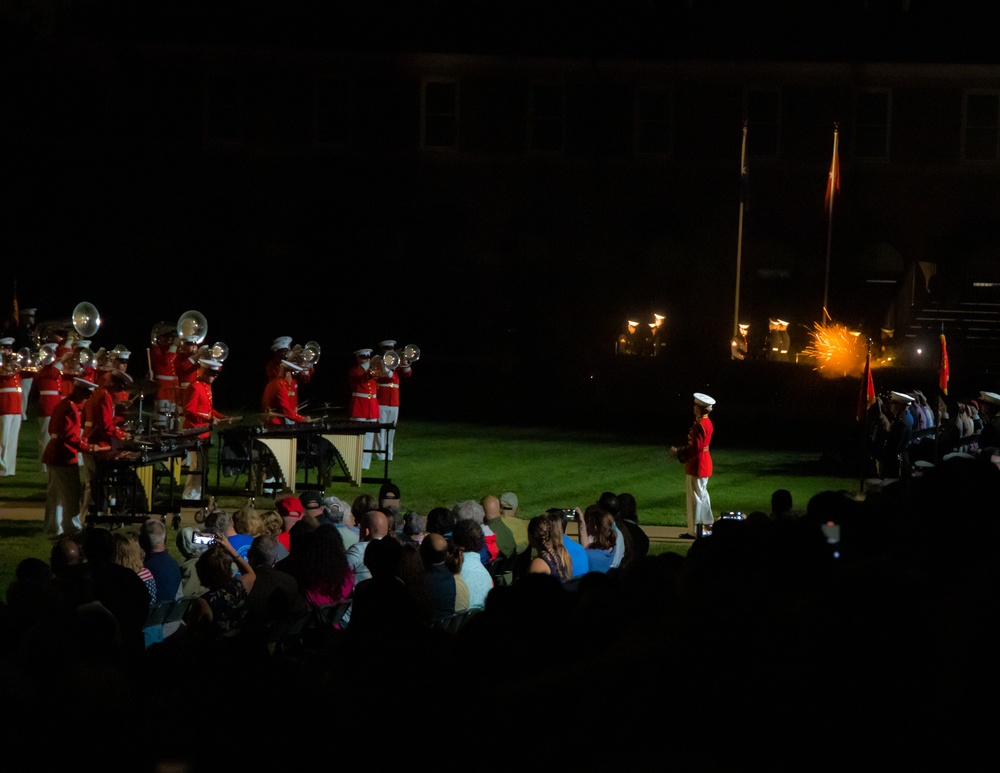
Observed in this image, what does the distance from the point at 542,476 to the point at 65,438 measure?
28.2 ft

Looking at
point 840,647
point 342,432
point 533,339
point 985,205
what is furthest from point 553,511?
point 985,205

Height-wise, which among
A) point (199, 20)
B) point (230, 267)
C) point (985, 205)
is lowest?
point (230, 267)

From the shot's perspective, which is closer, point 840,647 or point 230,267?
point 840,647

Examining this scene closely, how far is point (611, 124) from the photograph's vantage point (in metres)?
39.4

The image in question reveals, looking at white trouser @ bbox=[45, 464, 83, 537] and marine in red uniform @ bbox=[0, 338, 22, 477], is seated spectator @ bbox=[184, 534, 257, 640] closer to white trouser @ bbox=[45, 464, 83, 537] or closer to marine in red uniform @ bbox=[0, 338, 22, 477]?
white trouser @ bbox=[45, 464, 83, 537]

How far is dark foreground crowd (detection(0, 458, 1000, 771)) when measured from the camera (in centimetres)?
381

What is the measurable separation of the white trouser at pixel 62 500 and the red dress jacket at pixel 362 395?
7.58m

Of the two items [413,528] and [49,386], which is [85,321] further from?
[413,528]

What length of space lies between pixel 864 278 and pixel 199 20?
20.5 metres

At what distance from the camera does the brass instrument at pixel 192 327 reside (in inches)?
900

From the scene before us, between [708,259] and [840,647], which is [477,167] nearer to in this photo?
[708,259]

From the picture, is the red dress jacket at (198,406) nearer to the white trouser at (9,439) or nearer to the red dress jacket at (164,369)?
the red dress jacket at (164,369)

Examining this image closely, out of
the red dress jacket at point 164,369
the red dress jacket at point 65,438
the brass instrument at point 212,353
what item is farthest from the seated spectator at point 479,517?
the red dress jacket at point 164,369

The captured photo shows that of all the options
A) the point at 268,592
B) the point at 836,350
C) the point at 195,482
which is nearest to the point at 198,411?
the point at 195,482
